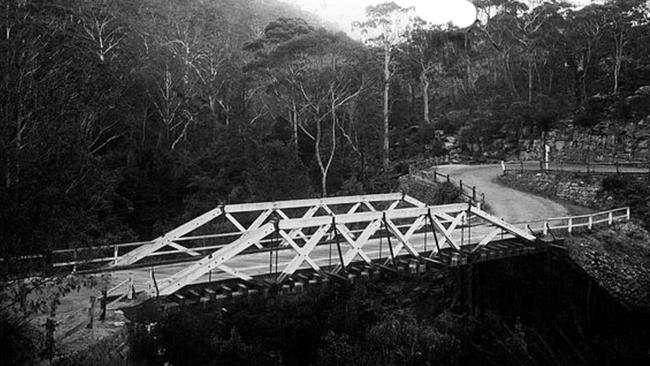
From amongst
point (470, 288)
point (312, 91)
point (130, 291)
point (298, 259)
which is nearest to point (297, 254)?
point (298, 259)

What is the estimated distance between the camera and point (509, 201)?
2308 centimetres

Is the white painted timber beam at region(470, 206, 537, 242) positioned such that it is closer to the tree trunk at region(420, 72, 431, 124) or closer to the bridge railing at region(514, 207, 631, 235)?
the bridge railing at region(514, 207, 631, 235)

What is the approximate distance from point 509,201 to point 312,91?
13374 mm

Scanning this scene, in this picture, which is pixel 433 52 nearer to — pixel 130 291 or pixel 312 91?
pixel 312 91

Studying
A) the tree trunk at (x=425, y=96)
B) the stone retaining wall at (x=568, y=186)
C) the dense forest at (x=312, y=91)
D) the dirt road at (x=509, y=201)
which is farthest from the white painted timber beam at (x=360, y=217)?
the tree trunk at (x=425, y=96)

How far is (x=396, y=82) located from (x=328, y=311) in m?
31.5

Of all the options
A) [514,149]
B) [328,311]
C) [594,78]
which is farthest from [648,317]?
[594,78]

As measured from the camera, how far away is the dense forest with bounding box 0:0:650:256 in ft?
90.7

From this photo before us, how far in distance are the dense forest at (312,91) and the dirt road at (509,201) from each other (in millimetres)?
5629

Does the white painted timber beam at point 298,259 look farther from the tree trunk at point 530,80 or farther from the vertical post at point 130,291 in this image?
the tree trunk at point 530,80

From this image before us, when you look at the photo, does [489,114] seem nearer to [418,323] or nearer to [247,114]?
[247,114]

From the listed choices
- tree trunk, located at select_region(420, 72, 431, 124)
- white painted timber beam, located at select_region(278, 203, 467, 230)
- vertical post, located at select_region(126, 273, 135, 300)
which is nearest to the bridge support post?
white painted timber beam, located at select_region(278, 203, 467, 230)

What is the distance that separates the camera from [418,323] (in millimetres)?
16234

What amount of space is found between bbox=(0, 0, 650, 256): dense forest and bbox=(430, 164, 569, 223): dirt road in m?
5.63
